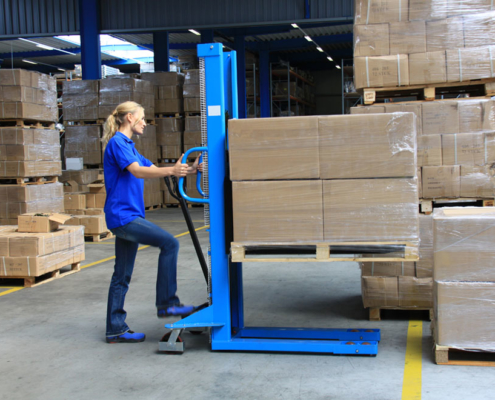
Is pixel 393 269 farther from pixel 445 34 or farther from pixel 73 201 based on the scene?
pixel 73 201

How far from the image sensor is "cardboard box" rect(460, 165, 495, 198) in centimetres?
456

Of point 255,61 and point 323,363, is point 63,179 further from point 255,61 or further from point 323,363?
point 255,61

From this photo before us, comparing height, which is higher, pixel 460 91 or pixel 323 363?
pixel 460 91

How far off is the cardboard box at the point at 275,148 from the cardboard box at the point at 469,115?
1.86m

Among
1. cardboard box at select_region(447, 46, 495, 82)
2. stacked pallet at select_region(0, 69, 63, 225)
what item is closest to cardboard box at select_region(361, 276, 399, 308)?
cardboard box at select_region(447, 46, 495, 82)

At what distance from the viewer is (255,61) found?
20.6 metres

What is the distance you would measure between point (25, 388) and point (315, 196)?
2.00 m

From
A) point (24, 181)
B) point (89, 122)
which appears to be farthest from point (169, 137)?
point (24, 181)

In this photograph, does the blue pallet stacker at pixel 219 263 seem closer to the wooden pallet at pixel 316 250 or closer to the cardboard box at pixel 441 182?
the wooden pallet at pixel 316 250

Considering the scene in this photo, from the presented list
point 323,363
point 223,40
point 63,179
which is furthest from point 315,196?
point 223,40

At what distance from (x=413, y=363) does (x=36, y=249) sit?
4102 millimetres

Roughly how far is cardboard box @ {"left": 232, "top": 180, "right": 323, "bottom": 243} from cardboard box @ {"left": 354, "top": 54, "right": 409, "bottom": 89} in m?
1.84

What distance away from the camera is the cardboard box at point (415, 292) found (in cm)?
432

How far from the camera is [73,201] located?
1033cm
